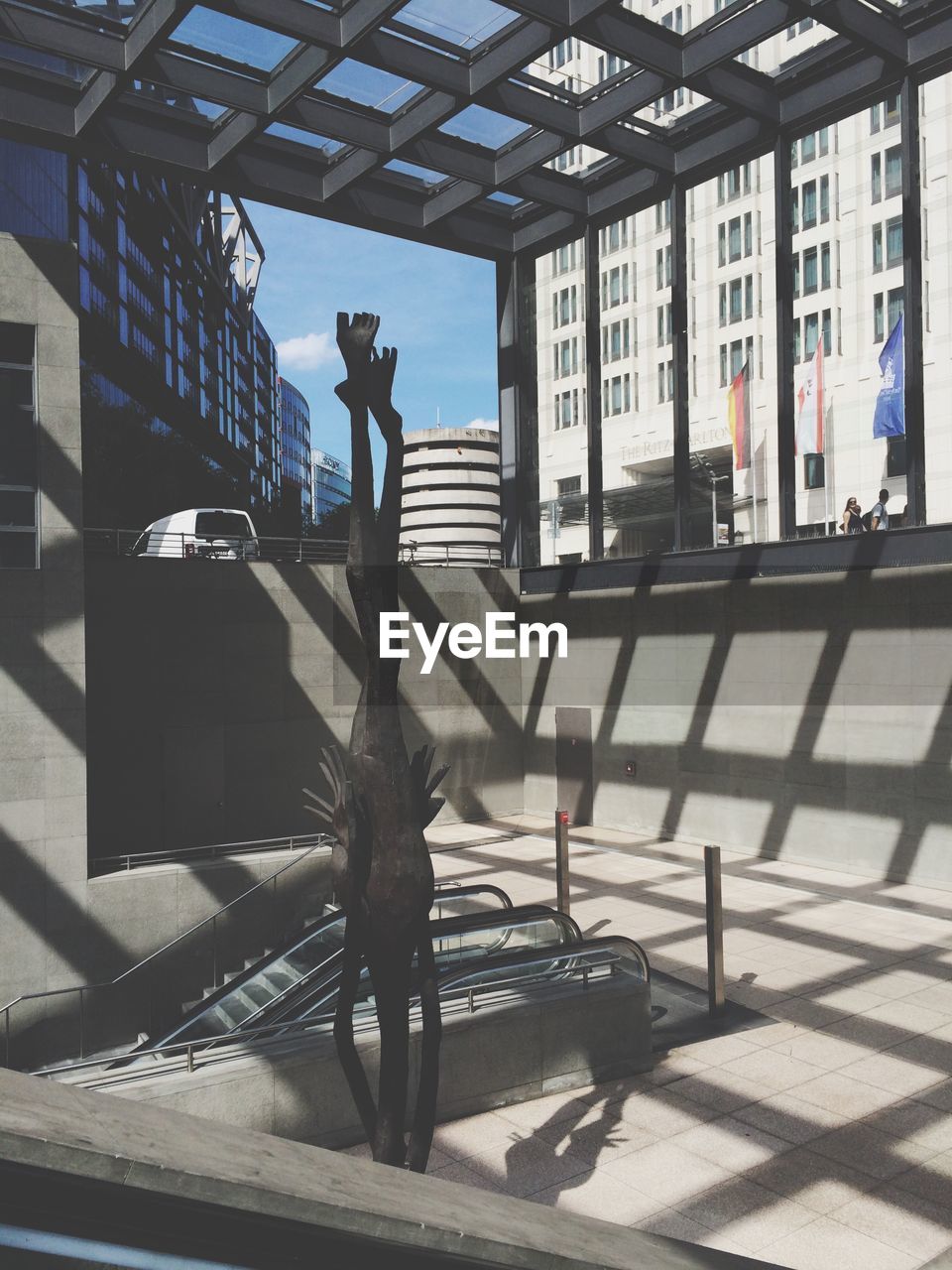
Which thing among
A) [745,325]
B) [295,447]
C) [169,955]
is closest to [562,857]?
[169,955]

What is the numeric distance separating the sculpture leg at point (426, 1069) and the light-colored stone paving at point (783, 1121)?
4.74 ft

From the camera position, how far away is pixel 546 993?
9.12 m

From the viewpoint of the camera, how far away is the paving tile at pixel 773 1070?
29.2 ft

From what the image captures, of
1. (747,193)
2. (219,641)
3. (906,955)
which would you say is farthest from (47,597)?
(747,193)

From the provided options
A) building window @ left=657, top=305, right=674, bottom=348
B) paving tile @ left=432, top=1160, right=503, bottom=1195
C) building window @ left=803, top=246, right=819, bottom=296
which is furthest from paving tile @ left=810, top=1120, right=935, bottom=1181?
building window @ left=657, top=305, right=674, bottom=348

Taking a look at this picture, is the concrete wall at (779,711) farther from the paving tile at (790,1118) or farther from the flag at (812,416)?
the paving tile at (790,1118)

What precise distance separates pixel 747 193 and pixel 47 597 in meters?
41.3

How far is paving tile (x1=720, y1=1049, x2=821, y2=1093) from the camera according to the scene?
29.2ft

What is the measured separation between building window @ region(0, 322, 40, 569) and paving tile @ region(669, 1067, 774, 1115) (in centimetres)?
1069

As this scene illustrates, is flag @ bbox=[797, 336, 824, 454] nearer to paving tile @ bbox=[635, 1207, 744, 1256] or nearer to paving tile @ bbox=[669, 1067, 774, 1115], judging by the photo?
paving tile @ bbox=[669, 1067, 774, 1115]

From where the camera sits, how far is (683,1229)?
21.4 ft

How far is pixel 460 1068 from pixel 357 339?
19.3 feet

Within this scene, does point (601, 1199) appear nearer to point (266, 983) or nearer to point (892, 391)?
point (266, 983)

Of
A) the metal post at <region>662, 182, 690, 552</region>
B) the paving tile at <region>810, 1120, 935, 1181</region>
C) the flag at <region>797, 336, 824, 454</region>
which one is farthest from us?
the metal post at <region>662, 182, 690, 552</region>
